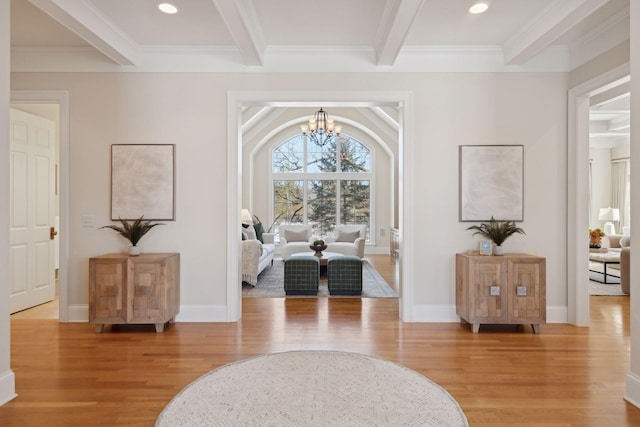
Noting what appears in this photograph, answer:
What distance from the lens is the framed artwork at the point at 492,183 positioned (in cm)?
408

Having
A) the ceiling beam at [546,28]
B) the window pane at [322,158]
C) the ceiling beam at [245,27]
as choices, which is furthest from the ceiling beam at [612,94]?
the window pane at [322,158]

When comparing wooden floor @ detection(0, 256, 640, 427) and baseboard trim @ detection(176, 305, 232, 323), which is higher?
baseboard trim @ detection(176, 305, 232, 323)

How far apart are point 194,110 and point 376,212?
674cm

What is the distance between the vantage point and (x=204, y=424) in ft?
6.33

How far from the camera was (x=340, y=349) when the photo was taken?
3.24 metres

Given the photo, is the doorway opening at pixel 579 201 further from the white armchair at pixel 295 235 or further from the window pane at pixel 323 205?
the window pane at pixel 323 205

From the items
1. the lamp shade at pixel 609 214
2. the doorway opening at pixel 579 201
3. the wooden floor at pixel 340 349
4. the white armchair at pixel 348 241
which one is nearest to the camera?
the wooden floor at pixel 340 349

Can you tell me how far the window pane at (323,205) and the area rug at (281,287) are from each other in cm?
316

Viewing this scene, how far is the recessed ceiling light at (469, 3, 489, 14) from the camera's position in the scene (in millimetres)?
3219

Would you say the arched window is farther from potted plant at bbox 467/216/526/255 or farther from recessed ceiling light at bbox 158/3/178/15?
recessed ceiling light at bbox 158/3/178/15

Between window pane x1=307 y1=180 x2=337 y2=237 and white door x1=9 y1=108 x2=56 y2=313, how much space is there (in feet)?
20.0

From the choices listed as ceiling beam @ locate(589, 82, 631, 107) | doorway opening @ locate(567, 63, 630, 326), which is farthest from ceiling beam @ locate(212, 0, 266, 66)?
ceiling beam @ locate(589, 82, 631, 107)

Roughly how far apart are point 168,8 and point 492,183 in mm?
3430

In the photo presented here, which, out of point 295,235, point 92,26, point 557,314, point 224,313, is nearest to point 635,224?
point 557,314
